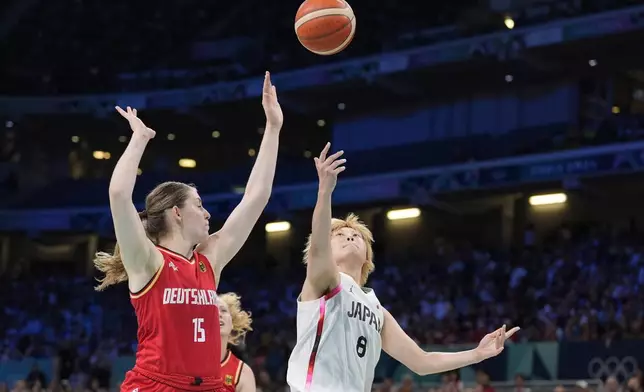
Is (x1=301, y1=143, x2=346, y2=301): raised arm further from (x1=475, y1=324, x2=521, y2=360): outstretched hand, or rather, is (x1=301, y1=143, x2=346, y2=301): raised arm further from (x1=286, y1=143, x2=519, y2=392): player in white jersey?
(x1=475, y1=324, x2=521, y2=360): outstretched hand

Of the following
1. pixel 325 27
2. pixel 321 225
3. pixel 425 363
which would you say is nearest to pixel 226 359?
pixel 425 363

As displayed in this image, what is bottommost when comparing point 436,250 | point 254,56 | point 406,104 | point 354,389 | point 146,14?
point 354,389

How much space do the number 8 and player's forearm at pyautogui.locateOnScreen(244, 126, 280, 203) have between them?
3.41 ft

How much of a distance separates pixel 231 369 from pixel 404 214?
2707 centimetres

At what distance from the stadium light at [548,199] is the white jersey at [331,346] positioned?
84.6 feet

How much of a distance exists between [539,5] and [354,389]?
26.6m

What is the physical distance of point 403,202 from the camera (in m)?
33.3

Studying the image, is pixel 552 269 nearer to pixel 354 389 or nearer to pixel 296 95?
pixel 296 95

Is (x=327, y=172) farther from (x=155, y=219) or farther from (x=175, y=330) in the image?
(x=175, y=330)

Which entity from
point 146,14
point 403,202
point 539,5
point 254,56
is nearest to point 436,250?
point 403,202

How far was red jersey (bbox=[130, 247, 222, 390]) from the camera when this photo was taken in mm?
5066

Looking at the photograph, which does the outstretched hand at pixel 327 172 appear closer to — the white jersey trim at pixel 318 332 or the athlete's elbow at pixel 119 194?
the white jersey trim at pixel 318 332

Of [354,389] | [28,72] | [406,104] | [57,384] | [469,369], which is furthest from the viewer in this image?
[28,72]

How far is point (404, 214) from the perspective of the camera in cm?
3500
